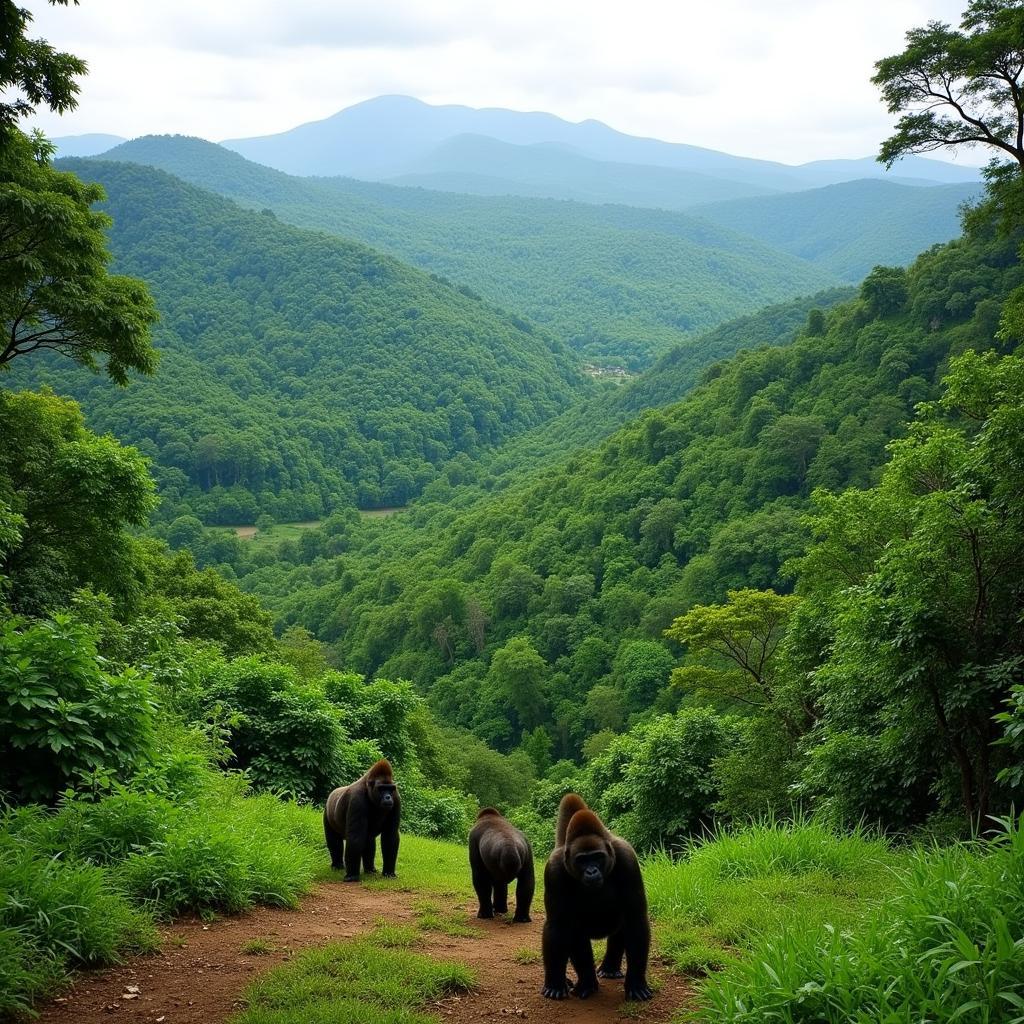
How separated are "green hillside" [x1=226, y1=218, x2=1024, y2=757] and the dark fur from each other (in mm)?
44728

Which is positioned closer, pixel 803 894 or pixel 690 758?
pixel 803 894

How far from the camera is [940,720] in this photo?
9055mm

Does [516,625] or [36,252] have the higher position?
[36,252]

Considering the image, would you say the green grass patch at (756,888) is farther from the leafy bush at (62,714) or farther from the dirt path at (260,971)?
the leafy bush at (62,714)

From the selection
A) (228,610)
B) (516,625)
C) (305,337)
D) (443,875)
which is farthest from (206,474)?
(443,875)

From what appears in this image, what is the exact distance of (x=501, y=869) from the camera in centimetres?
613

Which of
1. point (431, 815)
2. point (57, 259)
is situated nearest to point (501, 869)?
point (431, 815)

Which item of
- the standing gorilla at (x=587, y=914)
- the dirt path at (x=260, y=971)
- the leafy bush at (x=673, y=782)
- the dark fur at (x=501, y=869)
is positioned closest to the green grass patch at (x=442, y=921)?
the dirt path at (x=260, y=971)

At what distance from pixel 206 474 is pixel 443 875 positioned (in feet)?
352

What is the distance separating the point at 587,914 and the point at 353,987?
1.24 m

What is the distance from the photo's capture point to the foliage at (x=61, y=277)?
44.7 ft

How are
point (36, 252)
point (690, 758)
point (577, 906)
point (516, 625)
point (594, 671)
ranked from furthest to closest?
point (516, 625), point (594, 671), point (690, 758), point (36, 252), point (577, 906)

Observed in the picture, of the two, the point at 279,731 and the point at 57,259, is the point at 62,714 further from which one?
the point at 57,259

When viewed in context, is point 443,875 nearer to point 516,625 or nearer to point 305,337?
point 516,625
